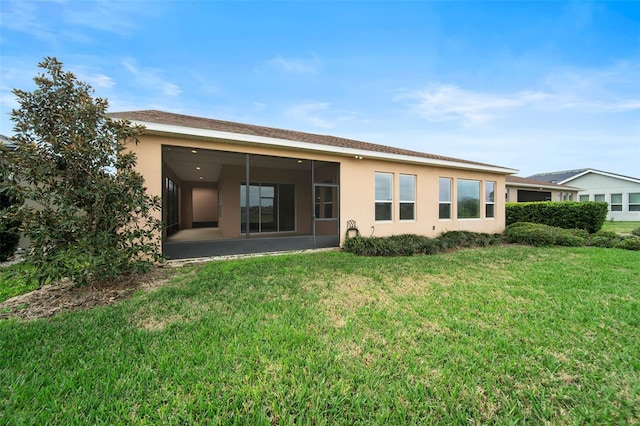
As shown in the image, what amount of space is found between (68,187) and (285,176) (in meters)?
8.01

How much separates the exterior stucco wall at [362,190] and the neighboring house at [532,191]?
6.60 m

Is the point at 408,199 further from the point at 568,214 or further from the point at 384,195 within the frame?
the point at 568,214

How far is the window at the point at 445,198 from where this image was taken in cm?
1038

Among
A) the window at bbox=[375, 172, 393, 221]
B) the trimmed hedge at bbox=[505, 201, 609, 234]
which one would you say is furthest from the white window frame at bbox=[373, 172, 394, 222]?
the trimmed hedge at bbox=[505, 201, 609, 234]

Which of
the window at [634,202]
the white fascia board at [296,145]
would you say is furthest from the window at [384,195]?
the window at [634,202]

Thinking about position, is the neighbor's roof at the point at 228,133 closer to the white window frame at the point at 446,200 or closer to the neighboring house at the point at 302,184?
the neighboring house at the point at 302,184

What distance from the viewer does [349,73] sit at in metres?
12.0

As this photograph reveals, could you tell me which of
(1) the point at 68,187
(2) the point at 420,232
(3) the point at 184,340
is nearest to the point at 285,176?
(2) the point at 420,232

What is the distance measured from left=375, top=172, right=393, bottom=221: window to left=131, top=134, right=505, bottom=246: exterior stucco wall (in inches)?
7.1

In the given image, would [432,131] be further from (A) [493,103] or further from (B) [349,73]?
(B) [349,73]

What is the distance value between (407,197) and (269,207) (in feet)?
19.9

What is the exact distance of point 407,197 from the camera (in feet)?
31.8

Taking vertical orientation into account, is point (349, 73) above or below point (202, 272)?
above

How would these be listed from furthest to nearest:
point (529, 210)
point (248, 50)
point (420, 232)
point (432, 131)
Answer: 1. point (432, 131)
2. point (529, 210)
3. point (248, 50)
4. point (420, 232)
